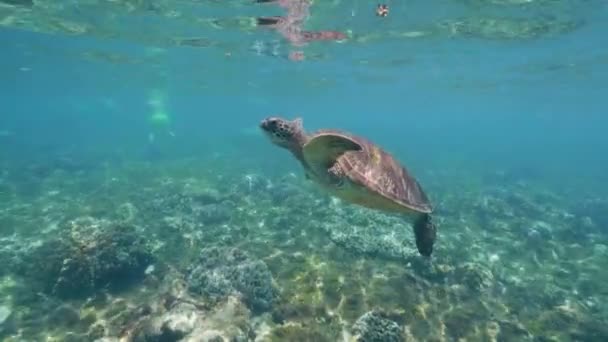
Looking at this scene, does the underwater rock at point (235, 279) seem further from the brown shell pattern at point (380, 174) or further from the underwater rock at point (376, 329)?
the brown shell pattern at point (380, 174)

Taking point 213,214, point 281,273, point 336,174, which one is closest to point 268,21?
point 213,214

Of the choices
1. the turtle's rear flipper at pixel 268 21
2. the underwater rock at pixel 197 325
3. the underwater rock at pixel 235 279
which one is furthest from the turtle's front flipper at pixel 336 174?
the turtle's rear flipper at pixel 268 21

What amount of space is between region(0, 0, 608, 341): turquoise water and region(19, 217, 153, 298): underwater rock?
52 millimetres

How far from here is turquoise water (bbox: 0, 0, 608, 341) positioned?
33.9 ft

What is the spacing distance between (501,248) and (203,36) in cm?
2158

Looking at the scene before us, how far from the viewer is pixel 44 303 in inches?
432

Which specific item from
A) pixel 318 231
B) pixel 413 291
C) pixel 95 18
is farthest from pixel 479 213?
pixel 95 18

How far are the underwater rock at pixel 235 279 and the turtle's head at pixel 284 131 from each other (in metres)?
4.66

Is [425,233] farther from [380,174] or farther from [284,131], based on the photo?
[284,131]

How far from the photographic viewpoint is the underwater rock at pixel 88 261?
11.4 meters

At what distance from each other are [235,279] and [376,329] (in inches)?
153

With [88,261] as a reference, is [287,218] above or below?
below

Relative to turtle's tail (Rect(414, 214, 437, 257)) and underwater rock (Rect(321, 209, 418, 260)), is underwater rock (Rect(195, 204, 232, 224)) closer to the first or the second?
underwater rock (Rect(321, 209, 418, 260))

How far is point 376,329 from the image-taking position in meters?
9.20
